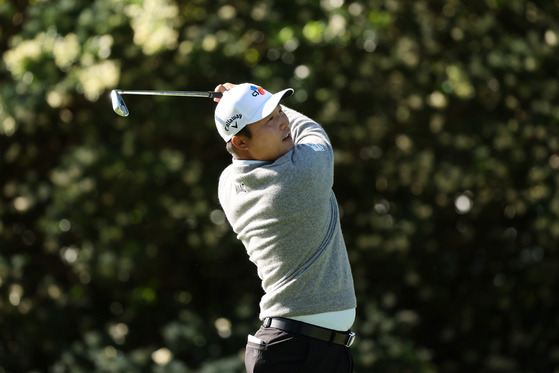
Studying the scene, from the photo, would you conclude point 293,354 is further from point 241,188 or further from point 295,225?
point 241,188

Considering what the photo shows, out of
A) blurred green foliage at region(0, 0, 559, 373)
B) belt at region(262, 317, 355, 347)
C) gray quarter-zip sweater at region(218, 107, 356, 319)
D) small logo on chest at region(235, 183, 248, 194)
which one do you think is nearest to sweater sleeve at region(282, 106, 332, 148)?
gray quarter-zip sweater at region(218, 107, 356, 319)

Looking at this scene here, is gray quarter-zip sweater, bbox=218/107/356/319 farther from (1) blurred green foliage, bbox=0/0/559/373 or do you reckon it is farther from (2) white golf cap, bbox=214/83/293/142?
(1) blurred green foliage, bbox=0/0/559/373

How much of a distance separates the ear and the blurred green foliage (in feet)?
7.91

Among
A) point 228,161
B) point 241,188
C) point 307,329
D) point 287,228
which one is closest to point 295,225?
point 287,228

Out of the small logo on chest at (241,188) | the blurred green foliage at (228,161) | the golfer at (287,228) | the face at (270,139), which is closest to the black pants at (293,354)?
the golfer at (287,228)

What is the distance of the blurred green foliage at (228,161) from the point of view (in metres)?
5.28

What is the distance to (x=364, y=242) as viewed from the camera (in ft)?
18.4

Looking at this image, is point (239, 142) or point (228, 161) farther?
point (228, 161)

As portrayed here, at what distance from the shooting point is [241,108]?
2764 mm

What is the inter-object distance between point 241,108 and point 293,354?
84cm

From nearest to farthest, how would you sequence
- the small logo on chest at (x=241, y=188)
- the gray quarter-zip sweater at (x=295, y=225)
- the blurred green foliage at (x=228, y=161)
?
the gray quarter-zip sweater at (x=295, y=225) < the small logo on chest at (x=241, y=188) < the blurred green foliage at (x=228, y=161)

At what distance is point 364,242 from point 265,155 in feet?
9.54

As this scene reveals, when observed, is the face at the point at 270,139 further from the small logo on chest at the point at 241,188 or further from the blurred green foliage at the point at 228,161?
the blurred green foliage at the point at 228,161

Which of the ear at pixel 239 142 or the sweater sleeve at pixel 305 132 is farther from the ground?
the ear at pixel 239 142
